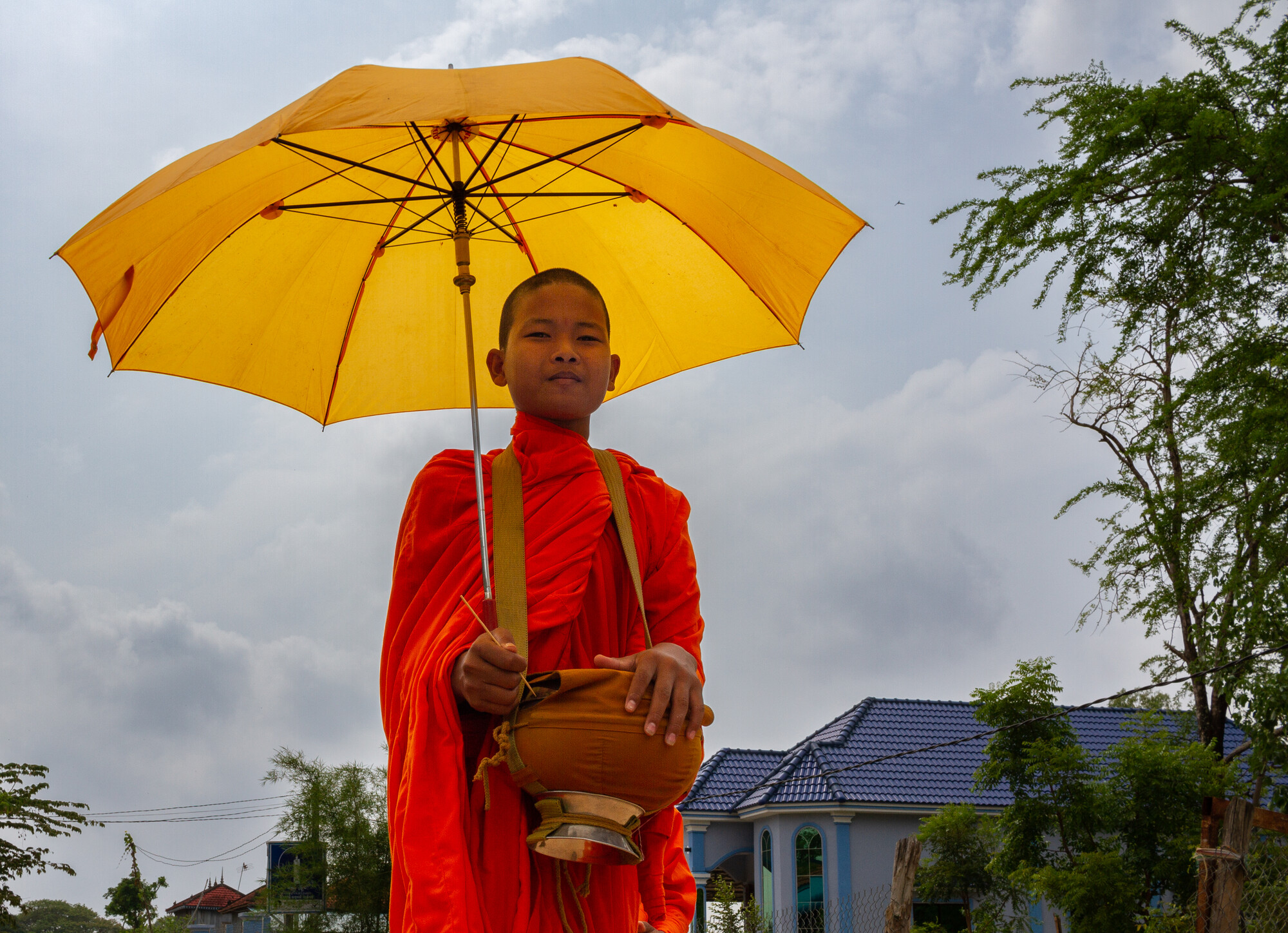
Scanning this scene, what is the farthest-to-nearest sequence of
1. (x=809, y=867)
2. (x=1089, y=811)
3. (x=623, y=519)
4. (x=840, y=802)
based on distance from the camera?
(x=809, y=867)
(x=840, y=802)
(x=1089, y=811)
(x=623, y=519)

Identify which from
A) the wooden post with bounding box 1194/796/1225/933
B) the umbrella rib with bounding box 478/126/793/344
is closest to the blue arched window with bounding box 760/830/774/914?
the wooden post with bounding box 1194/796/1225/933

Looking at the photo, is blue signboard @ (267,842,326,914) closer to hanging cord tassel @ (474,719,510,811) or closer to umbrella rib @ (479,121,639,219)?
umbrella rib @ (479,121,639,219)

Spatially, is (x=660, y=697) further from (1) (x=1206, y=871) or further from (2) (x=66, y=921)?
(2) (x=66, y=921)

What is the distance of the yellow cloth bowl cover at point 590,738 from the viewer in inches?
79.5

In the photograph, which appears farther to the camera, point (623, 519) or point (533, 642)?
point (623, 519)

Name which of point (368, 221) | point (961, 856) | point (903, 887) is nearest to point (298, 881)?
point (961, 856)

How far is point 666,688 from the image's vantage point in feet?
6.85

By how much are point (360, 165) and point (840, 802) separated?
20635 mm

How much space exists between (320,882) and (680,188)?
87.0ft

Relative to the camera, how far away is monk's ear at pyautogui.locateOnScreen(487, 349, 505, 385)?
9.07ft

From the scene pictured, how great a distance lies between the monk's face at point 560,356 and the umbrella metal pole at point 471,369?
11cm

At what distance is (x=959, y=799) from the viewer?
22516 millimetres

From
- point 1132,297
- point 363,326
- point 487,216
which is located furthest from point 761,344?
point 1132,297

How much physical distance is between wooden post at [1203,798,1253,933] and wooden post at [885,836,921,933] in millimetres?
2078
